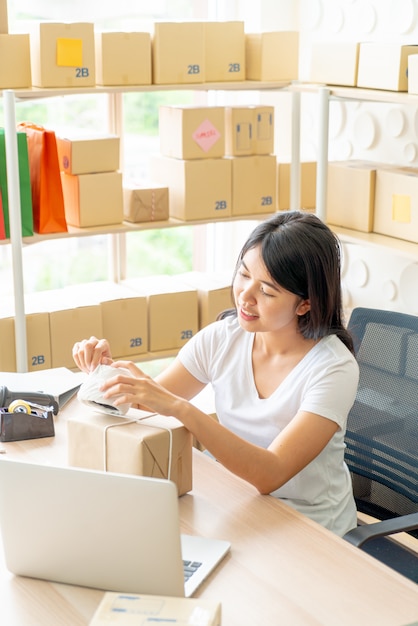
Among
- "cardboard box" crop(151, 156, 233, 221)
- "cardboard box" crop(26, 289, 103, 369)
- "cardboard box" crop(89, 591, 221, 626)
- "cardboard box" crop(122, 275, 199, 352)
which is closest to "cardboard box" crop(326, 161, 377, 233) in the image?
"cardboard box" crop(151, 156, 233, 221)

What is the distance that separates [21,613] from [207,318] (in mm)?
2121

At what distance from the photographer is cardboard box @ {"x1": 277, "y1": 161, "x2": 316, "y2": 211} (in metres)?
3.46

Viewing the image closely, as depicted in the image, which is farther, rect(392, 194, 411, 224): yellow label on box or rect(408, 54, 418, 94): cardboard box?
rect(392, 194, 411, 224): yellow label on box

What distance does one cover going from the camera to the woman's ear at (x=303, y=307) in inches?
73.9

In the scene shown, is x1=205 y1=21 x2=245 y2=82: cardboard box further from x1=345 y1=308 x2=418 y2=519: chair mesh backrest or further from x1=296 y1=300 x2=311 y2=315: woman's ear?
x1=296 y1=300 x2=311 y2=315: woman's ear

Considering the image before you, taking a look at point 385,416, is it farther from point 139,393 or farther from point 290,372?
point 139,393

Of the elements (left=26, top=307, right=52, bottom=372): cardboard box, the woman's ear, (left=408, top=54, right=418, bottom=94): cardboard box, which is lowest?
(left=26, top=307, right=52, bottom=372): cardboard box

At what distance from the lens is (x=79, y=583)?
1.36 meters

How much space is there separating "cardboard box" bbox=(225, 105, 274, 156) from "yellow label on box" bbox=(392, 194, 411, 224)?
0.54 m

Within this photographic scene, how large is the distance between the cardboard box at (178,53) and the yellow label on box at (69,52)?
275mm

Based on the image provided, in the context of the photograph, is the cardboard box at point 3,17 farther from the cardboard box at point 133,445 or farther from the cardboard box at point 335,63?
the cardboard box at point 133,445

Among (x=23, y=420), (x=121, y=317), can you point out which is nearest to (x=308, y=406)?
(x=23, y=420)

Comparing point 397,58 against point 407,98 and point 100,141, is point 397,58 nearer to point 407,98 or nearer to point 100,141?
point 407,98

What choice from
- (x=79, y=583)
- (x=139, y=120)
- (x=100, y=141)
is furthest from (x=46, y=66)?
(x=79, y=583)
